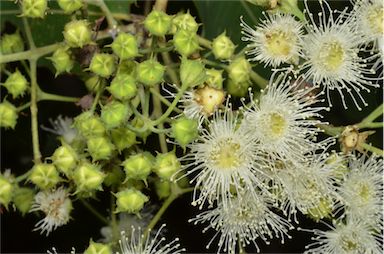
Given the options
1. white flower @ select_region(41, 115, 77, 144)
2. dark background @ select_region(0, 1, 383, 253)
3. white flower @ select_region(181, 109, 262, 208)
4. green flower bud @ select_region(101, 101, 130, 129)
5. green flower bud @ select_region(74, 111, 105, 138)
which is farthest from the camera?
white flower @ select_region(41, 115, 77, 144)

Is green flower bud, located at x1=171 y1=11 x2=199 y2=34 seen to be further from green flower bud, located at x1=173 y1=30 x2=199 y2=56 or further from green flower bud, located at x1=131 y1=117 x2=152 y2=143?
green flower bud, located at x1=131 y1=117 x2=152 y2=143

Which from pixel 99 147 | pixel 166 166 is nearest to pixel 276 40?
pixel 166 166

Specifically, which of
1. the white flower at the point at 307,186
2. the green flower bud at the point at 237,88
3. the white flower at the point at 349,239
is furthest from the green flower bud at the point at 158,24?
the white flower at the point at 349,239

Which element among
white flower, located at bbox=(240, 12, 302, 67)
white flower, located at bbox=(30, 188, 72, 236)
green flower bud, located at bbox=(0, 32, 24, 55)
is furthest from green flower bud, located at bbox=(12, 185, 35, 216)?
white flower, located at bbox=(240, 12, 302, 67)

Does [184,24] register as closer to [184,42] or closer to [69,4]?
[184,42]

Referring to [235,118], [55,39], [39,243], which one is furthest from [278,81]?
[39,243]

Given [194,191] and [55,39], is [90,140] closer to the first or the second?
[194,191]
